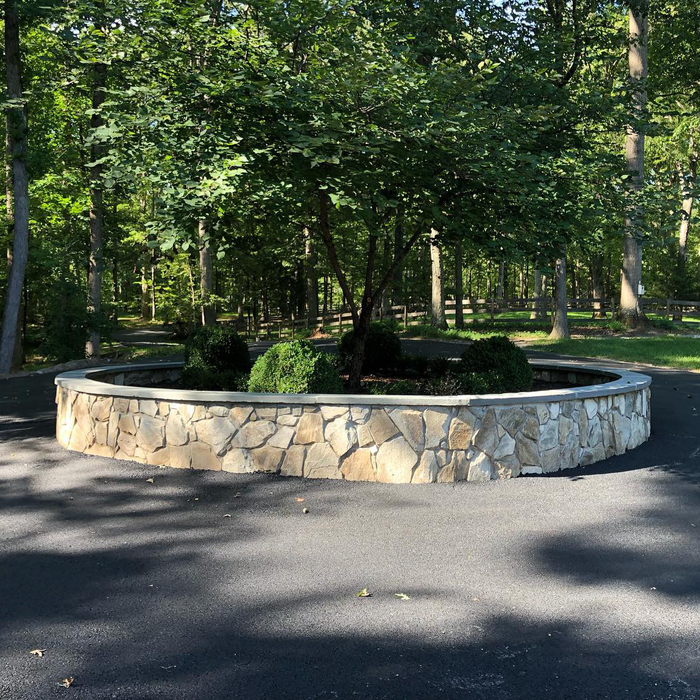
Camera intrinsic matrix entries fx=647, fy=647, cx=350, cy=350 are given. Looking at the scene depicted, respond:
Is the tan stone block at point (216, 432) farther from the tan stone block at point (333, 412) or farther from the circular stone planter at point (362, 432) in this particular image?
the tan stone block at point (333, 412)

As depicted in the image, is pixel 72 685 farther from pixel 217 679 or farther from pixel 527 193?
pixel 527 193

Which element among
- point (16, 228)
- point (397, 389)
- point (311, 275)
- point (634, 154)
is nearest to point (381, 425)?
point (397, 389)

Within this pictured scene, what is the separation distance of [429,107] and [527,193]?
58.6 inches

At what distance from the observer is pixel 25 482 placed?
6.12m

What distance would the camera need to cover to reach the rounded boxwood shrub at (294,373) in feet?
23.0

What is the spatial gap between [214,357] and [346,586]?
646 cm

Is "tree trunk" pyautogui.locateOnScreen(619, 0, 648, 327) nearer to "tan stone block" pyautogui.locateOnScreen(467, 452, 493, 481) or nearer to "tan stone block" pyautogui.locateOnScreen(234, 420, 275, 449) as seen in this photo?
"tan stone block" pyautogui.locateOnScreen(467, 452, 493, 481)

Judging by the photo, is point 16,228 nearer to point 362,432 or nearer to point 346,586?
point 362,432

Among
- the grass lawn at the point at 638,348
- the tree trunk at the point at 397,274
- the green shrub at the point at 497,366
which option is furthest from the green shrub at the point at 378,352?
the grass lawn at the point at 638,348

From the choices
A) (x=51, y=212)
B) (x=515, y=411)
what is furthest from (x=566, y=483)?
(x=51, y=212)

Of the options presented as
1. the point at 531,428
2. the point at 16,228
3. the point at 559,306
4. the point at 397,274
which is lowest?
the point at 531,428

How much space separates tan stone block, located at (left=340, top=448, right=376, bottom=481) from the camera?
607 centimetres

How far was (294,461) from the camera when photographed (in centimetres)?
619

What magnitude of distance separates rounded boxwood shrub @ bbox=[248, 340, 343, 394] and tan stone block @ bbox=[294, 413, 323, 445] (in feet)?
2.75
